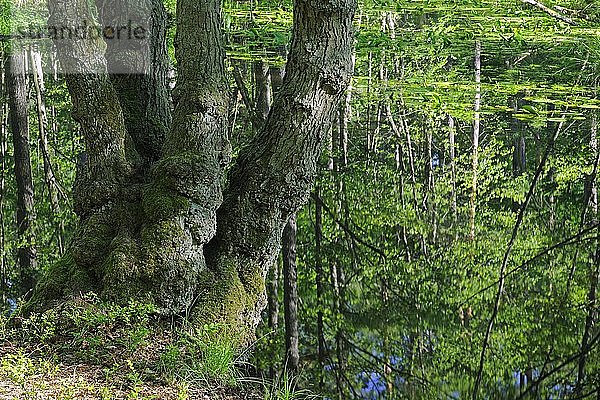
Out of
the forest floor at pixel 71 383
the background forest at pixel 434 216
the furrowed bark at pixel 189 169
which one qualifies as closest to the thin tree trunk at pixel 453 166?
the background forest at pixel 434 216

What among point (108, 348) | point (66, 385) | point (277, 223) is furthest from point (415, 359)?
point (66, 385)

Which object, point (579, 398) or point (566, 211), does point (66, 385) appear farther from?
point (566, 211)

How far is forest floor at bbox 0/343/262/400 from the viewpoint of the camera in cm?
308

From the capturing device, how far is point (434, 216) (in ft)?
28.8

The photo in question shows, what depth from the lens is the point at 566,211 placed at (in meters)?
8.73

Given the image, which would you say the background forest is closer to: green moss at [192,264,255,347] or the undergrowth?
green moss at [192,264,255,347]

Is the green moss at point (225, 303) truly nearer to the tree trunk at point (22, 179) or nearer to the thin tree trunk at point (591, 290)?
the thin tree trunk at point (591, 290)

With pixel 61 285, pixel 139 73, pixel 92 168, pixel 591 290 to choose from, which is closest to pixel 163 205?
pixel 92 168

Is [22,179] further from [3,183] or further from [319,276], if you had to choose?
[319,276]

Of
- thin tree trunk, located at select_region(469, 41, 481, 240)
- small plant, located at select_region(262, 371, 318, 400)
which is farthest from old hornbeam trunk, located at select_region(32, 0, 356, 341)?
thin tree trunk, located at select_region(469, 41, 481, 240)

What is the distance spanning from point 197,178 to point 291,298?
2161mm

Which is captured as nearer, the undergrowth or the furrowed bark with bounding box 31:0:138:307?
the undergrowth

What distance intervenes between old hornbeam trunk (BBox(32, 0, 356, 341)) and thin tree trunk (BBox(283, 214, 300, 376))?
0.49 meters

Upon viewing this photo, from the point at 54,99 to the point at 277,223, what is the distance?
1421 centimetres
